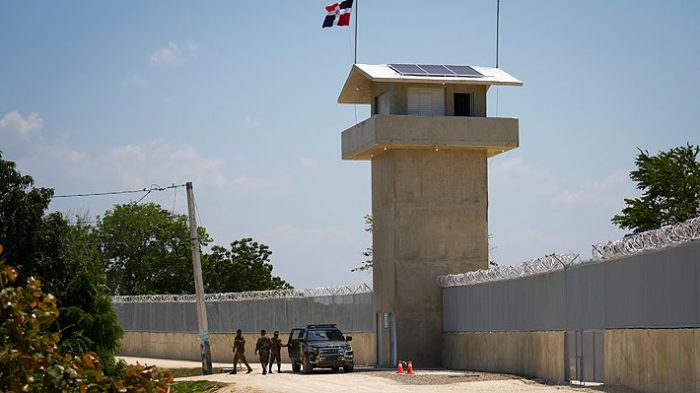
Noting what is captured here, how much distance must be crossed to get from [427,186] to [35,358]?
36.9 meters

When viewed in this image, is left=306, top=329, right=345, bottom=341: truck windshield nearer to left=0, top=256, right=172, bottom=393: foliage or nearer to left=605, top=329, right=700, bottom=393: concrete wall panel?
left=605, top=329, right=700, bottom=393: concrete wall panel

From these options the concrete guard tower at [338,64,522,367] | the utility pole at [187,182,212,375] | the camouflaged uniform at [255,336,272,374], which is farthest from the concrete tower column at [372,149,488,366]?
the utility pole at [187,182,212,375]

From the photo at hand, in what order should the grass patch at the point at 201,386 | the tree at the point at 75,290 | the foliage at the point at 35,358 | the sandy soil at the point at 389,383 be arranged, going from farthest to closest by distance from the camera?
1. the tree at the point at 75,290
2. the grass patch at the point at 201,386
3. the sandy soil at the point at 389,383
4. the foliage at the point at 35,358

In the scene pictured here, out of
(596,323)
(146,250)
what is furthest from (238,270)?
(596,323)

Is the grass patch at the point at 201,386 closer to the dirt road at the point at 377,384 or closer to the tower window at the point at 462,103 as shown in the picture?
the dirt road at the point at 377,384

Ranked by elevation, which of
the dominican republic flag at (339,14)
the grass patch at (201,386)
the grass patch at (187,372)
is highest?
the dominican republic flag at (339,14)

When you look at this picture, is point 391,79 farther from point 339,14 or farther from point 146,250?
point 146,250

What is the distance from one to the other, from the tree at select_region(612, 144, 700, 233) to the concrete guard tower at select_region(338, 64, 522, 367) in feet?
81.7

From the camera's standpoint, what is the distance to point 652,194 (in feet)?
226

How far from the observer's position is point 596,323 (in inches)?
1159

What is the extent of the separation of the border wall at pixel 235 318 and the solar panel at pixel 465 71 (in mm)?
9070

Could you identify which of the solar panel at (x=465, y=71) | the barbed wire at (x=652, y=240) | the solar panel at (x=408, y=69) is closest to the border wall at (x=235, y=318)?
the solar panel at (x=408, y=69)

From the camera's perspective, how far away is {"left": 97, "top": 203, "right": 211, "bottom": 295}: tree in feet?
300

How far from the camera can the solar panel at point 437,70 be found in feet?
146
